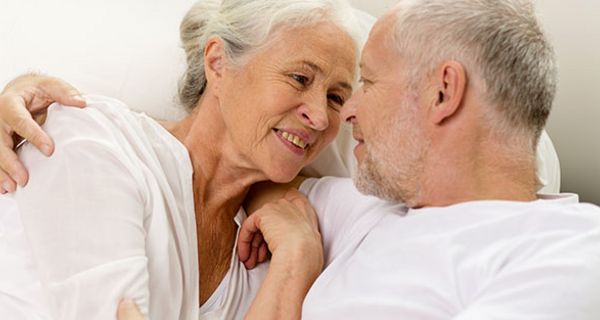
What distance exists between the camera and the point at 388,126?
50.7 inches

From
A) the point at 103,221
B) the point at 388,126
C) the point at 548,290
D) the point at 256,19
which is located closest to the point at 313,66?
the point at 256,19

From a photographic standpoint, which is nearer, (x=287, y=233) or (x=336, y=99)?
(x=287, y=233)

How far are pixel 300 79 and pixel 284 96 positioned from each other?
0.17 ft

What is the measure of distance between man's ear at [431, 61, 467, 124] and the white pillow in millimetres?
611

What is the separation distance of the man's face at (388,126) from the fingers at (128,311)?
→ 0.43 metres

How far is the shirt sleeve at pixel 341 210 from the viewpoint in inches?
56.0

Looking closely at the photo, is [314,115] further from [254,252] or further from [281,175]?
[254,252]

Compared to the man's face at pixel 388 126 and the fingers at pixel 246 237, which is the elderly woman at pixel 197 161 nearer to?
the fingers at pixel 246 237

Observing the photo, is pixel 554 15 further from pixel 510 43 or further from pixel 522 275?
pixel 522 275


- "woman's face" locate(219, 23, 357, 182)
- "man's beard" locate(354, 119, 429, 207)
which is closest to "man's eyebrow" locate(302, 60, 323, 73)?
"woman's face" locate(219, 23, 357, 182)

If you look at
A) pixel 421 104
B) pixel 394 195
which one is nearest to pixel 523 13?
pixel 421 104

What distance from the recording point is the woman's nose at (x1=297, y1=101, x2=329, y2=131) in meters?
1.48

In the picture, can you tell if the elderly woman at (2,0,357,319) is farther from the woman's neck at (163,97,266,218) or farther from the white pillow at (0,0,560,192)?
the white pillow at (0,0,560,192)

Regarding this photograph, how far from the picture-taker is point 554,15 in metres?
2.01
